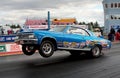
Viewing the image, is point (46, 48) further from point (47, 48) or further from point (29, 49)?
point (29, 49)

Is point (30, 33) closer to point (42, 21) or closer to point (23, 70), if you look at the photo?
point (23, 70)

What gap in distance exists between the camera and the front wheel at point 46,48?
12289 mm

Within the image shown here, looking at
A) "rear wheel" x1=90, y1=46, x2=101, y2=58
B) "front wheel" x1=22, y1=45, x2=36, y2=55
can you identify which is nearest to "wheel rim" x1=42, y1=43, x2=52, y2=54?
"front wheel" x1=22, y1=45, x2=36, y2=55

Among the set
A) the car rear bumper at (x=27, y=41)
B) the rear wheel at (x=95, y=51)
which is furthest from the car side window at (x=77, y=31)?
the car rear bumper at (x=27, y=41)

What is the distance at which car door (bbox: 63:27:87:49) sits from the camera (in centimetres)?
1319

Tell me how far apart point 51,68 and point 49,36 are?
1.92 metres

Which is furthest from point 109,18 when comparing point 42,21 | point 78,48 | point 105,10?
point 78,48

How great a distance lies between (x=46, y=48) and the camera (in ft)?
40.9

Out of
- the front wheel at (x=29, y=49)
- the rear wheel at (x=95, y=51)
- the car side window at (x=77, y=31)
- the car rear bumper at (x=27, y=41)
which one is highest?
the car side window at (x=77, y=31)

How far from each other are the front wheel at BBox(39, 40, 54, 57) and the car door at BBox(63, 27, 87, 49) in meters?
0.77

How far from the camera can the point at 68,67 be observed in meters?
11.2

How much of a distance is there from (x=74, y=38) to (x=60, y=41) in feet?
2.85

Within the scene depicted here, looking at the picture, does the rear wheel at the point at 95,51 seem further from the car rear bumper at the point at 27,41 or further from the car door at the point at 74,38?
the car rear bumper at the point at 27,41

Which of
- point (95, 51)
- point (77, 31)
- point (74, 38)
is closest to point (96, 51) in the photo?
point (95, 51)
